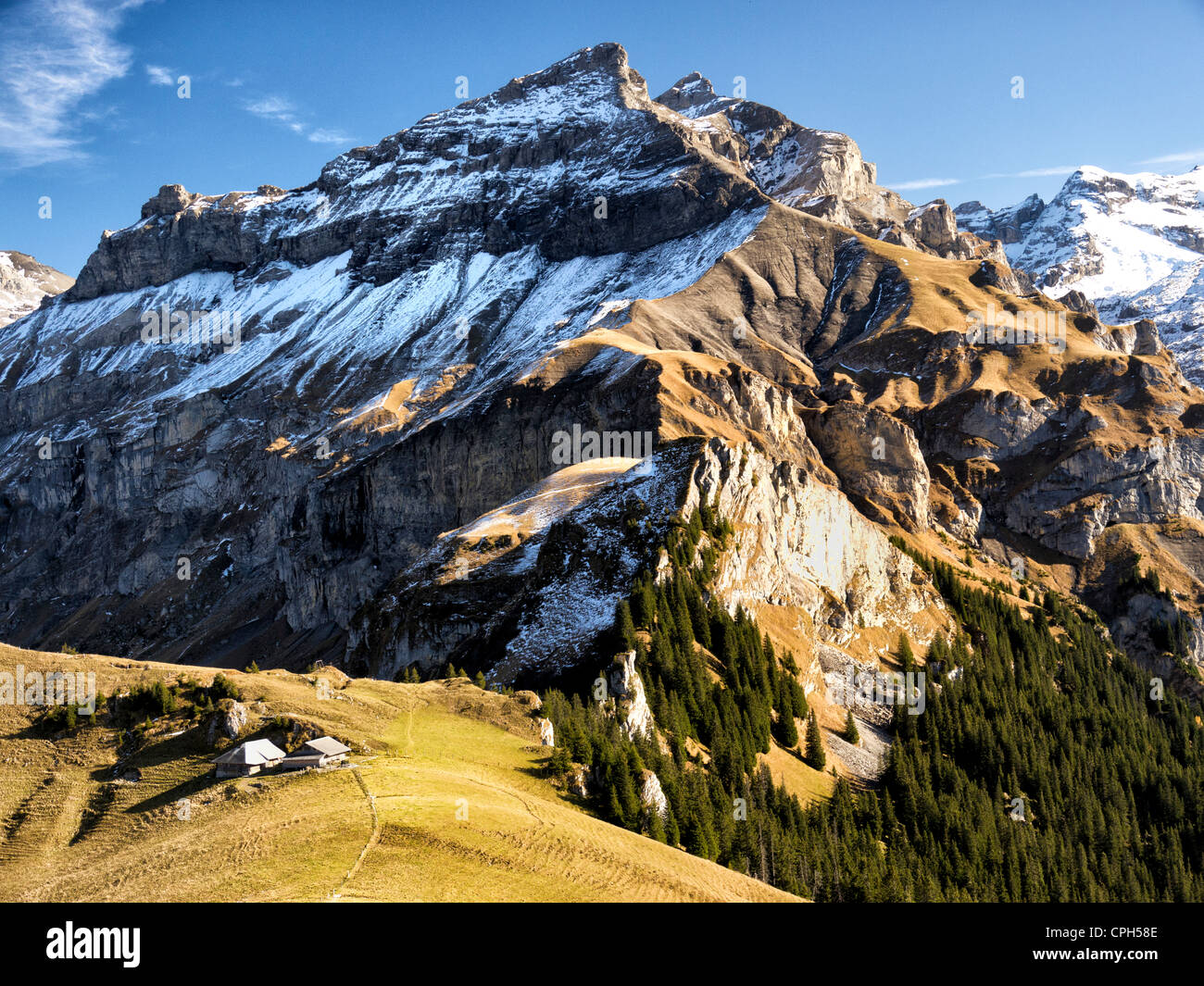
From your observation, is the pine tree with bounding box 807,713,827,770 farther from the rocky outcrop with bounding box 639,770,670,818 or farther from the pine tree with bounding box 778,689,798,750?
the rocky outcrop with bounding box 639,770,670,818

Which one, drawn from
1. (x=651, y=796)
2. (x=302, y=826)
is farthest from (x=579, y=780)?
(x=302, y=826)

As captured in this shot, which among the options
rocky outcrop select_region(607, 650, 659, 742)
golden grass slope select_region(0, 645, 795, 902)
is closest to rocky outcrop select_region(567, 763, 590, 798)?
golden grass slope select_region(0, 645, 795, 902)

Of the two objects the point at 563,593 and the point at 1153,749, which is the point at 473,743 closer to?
the point at 563,593

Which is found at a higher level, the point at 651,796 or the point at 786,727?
the point at 651,796

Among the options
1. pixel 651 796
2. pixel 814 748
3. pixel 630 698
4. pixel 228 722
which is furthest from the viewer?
pixel 814 748

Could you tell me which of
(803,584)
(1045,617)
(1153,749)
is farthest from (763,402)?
(1153,749)

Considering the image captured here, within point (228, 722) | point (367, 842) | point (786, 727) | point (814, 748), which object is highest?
point (228, 722)

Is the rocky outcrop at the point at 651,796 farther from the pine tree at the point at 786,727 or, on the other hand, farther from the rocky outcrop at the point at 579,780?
the pine tree at the point at 786,727

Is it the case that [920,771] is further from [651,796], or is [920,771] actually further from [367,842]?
[367,842]
